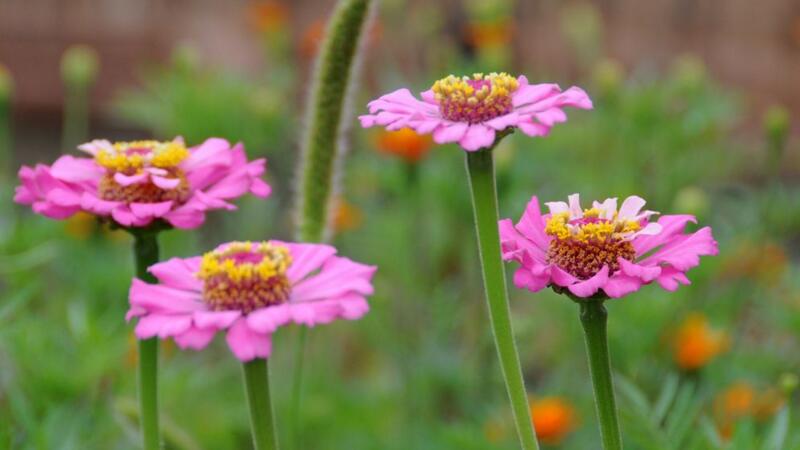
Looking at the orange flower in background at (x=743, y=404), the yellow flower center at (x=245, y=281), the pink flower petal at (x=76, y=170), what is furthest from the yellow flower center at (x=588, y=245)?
the orange flower in background at (x=743, y=404)

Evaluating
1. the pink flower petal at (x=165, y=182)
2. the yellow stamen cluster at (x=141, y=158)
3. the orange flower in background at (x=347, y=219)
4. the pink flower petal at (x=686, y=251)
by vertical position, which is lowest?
the orange flower in background at (x=347, y=219)

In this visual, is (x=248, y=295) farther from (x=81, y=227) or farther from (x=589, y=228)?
(x=81, y=227)

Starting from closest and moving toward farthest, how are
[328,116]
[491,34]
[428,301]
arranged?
1. [328,116]
2. [428,301]
3. [491,34]

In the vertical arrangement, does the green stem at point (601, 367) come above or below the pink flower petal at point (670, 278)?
below

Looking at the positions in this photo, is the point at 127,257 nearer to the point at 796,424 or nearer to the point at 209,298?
the point at 796,424

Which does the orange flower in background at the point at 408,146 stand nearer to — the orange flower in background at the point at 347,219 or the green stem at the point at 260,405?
the orange flower in background at the point at 347,219

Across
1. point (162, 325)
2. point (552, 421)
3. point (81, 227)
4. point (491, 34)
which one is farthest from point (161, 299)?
point (491, 34)

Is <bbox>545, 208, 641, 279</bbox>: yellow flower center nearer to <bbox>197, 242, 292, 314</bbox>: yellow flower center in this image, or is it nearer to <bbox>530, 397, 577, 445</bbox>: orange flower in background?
<bbox>197, 242, 292, 314</bbox>: yellow flower center

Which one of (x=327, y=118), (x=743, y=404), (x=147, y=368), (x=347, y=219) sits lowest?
(x=743, y=404)
